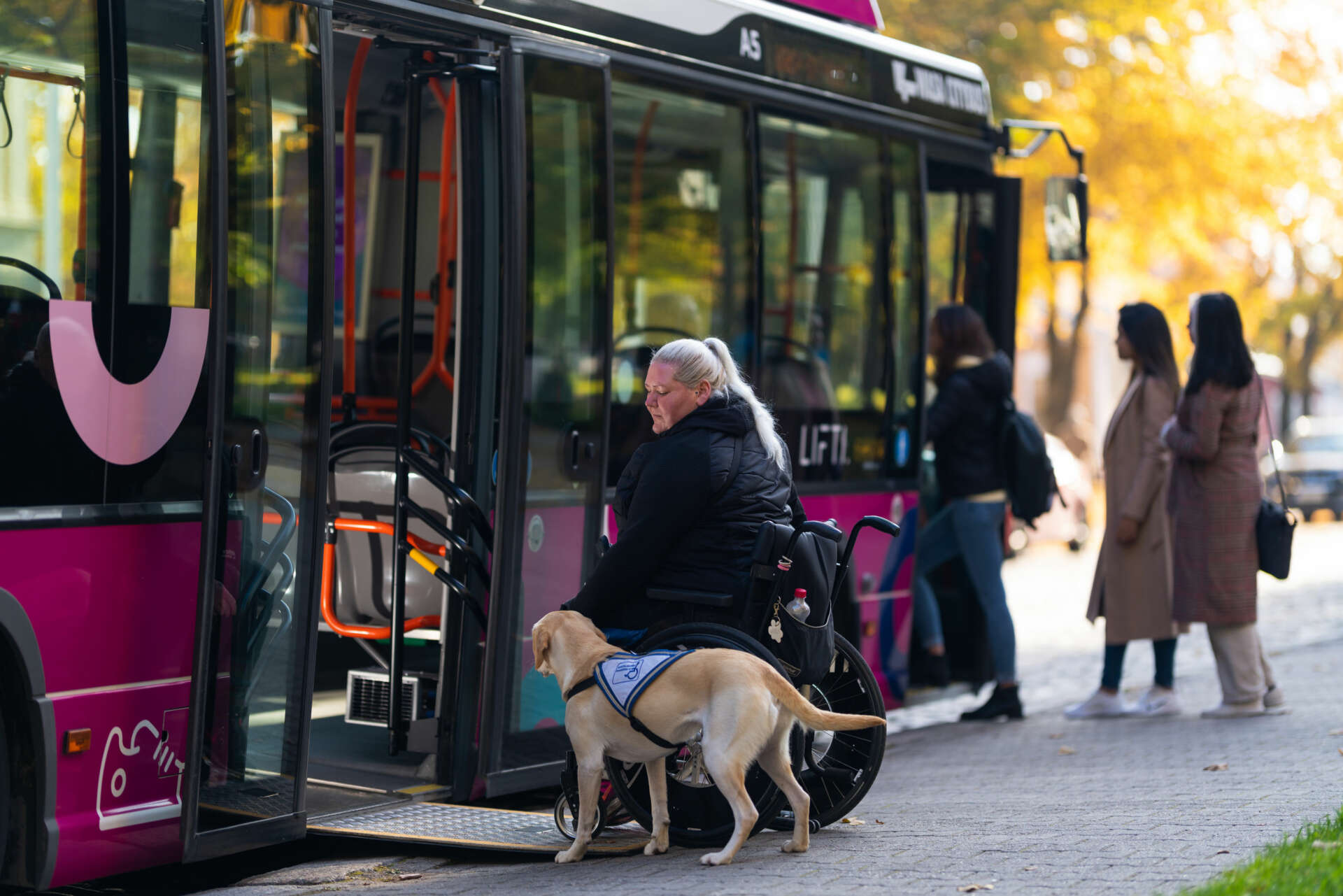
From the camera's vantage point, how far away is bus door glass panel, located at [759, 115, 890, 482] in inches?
310

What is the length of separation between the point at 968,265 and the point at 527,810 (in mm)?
4223

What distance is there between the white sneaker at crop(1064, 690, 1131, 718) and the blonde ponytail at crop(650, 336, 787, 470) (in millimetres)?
4052

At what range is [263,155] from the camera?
529 cm

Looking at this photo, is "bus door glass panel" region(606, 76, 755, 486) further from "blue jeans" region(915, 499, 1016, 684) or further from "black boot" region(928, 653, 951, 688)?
"black boot" region(928, 653, 951, 688)

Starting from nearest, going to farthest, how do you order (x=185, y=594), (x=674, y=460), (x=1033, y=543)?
(x=185, y=594) → (x=674, y=460) → (x=1033, y=543)

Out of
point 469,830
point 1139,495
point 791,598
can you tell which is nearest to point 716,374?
point 791,598

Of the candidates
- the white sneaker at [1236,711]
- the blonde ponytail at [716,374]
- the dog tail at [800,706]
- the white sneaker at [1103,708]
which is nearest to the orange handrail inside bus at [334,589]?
the blonde ponytail at [716,374]

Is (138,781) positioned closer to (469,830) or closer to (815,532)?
(469,830)

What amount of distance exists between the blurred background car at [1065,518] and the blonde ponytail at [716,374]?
14901mm

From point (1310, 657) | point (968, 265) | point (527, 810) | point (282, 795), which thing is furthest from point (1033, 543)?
point (282, 795)

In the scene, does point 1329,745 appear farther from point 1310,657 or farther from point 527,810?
point 1310,657

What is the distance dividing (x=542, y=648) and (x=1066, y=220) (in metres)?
5.36

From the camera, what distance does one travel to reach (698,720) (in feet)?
17.0

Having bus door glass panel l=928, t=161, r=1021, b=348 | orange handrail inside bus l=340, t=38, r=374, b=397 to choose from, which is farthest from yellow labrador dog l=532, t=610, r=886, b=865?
bus door glass panel l=928, t=161, r=1021, b=348
